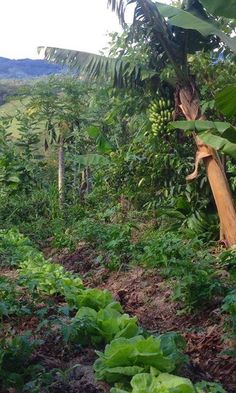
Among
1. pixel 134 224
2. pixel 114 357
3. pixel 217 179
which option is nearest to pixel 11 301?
pixel 114 357

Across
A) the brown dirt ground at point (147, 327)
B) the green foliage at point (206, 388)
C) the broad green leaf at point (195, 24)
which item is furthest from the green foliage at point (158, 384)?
the broad green leaf at point (195, 24)

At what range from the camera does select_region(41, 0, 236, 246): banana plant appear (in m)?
6.66

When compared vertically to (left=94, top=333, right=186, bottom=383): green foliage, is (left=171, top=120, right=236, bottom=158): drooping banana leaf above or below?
above

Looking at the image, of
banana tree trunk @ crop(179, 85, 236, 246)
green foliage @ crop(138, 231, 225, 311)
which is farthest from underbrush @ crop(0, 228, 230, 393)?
Result: banana tree trunk @ crop(179, 85, 236, 246)

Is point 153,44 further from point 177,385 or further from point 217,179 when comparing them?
point 177,385

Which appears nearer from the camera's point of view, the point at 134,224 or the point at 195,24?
the point at 195,24

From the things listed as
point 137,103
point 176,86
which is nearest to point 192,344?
point 176,86

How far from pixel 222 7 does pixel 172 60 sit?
2.30 metres

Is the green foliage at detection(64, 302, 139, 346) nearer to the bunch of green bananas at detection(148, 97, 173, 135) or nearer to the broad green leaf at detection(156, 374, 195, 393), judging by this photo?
the broad green leaf at detection(156, 374, 195, 393)

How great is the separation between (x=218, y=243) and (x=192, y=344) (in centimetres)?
315

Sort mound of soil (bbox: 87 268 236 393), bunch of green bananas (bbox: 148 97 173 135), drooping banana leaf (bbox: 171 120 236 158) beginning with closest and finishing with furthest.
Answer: mound of soil (bbox: 87 268 236 393) → drooping banana leaf (bbox: 171 120 236 158) → bunch of green bananas (bbox: 148 97 173 135)

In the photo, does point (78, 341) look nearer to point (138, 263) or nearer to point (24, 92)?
point (138, 263)

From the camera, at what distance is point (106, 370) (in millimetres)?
2539

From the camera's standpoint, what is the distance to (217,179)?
22.1 ft
